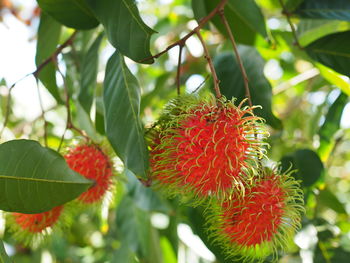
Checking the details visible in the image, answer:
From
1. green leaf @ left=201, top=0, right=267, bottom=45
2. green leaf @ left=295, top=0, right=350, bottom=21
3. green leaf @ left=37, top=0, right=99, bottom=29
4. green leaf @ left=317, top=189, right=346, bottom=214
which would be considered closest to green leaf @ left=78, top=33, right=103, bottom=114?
green leaf @ left=37, top=0, right=99, bottom=29

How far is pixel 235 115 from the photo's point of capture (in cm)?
106

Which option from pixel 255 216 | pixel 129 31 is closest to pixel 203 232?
pixel 255 216

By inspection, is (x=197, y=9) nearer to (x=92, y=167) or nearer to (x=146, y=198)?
(x=92, y=167)

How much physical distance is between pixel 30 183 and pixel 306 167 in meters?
1.01

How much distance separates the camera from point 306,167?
163 centimetres

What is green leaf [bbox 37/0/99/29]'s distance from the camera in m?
1.36

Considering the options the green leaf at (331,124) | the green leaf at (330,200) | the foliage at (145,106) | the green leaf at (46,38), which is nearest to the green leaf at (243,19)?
the foliage at (145,106)

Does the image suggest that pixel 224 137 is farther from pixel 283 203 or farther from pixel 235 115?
pixel 283 203

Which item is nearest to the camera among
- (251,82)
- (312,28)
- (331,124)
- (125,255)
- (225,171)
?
(225,171)

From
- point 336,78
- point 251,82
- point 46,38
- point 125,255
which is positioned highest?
point 46,38

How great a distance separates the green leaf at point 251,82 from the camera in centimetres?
139

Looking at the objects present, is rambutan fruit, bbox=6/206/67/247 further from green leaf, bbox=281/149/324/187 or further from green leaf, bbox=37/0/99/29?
green leaf, bbox=281/149/324/187

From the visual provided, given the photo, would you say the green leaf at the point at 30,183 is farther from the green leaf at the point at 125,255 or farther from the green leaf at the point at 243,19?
the green leaf at the point at 125,255

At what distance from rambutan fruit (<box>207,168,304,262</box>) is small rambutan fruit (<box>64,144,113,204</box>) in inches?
Answer: 16.7
